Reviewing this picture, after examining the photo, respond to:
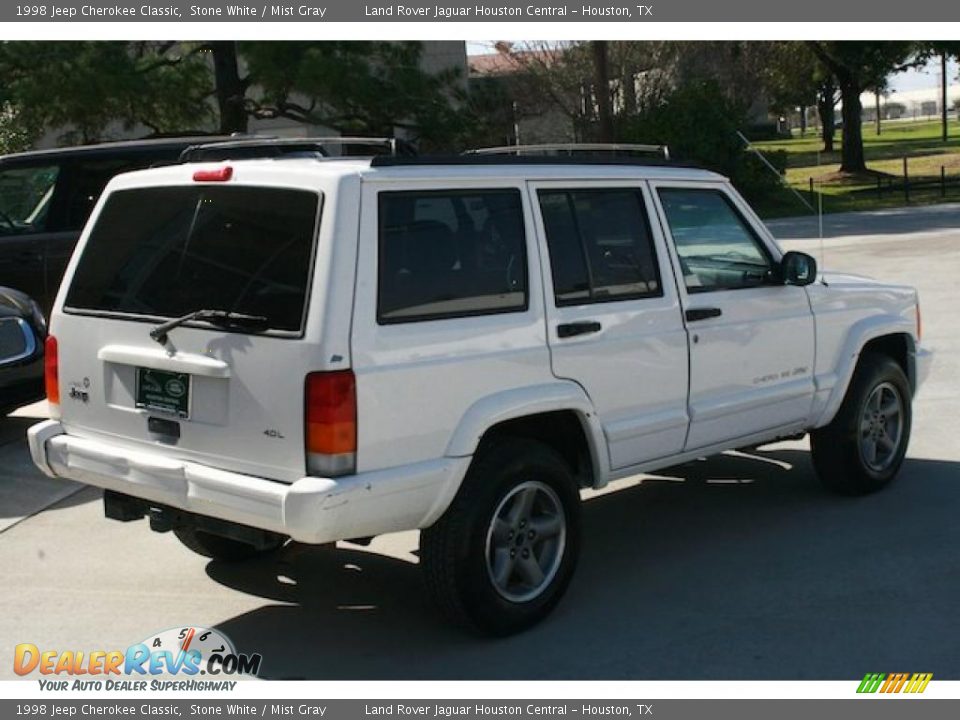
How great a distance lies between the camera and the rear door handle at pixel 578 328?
5.17 meters

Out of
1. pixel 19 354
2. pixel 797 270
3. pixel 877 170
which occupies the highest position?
pixel 877 170

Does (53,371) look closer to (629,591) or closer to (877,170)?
(629,591)

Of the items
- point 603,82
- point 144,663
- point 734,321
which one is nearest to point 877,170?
point 603,82

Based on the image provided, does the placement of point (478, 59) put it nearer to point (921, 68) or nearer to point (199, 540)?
point (921, 68)

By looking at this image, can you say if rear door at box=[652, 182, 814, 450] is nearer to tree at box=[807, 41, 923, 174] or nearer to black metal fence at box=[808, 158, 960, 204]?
black metal fence at box=[808, 158, 960, 204]

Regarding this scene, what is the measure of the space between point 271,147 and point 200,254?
2.72ft

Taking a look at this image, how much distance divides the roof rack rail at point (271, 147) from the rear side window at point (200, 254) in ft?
1.26

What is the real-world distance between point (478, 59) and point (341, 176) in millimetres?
39952

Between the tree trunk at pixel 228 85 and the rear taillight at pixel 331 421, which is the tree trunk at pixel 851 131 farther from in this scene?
the rear taillight at pixel 331 421

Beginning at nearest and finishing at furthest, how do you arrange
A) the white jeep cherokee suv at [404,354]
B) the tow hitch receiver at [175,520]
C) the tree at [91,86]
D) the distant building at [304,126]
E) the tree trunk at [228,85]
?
the white jeep cherokee suv at [404,354] < the tow hitch receiver at [175,520] < the tree at [91,86] < the tree trunk at [228,85] < the distant building at [304,126]

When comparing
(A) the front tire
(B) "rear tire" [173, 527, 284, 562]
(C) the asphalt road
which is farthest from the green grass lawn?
(A) the front tire

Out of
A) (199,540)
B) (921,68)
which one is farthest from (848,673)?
(921,68)

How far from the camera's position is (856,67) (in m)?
35.4

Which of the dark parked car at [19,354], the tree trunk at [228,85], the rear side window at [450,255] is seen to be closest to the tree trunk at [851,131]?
the tree trunk at [228,85]
